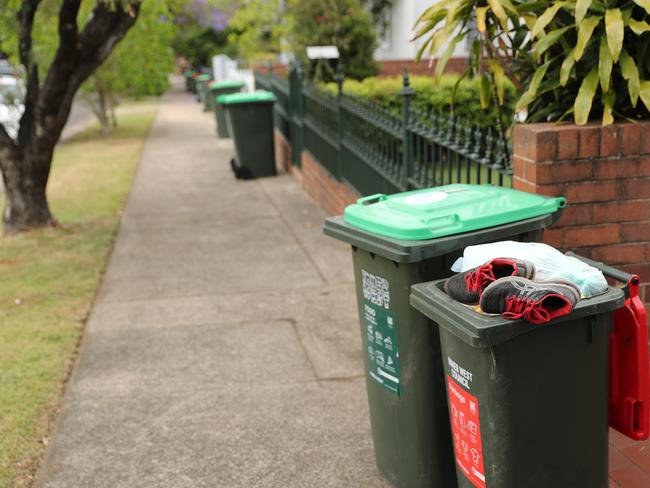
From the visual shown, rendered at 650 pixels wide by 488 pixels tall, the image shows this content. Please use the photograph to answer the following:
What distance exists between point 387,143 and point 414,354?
410 cm

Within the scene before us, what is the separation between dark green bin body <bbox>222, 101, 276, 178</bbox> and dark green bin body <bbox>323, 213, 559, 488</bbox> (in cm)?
899

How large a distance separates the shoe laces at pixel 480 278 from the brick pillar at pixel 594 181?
145cm

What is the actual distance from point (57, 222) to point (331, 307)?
15.8 ft

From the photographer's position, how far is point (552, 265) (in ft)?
8.88

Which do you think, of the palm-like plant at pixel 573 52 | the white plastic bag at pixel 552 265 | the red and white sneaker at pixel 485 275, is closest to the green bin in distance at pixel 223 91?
the palm-like plant at pixel 573 52

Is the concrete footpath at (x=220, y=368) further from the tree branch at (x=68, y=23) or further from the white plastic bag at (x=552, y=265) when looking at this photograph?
the tree branch at (x=68, y=23)

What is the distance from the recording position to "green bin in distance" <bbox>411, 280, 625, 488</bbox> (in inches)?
103

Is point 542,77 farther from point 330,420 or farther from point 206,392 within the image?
point 206,392

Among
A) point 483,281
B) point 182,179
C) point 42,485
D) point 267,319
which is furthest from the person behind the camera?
point 182,179

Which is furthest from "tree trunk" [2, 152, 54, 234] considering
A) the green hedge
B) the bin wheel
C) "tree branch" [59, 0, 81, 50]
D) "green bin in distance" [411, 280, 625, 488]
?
"green bin in distance" [411, 280, 625, 488]

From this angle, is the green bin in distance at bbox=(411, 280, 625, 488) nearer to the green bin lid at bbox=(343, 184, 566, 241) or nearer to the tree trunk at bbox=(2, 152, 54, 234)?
the green bin lid at bbox=(343, 184, 566, 241)

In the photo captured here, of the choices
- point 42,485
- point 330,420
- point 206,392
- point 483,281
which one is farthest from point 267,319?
point 483,281

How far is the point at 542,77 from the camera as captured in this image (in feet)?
14.3

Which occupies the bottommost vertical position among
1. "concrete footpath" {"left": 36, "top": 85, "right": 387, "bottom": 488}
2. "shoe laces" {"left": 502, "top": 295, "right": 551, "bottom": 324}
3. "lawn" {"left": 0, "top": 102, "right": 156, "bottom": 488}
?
"concrete footpath" {"left": 36, "top": 85, "right": 387, "bottom": 488}
